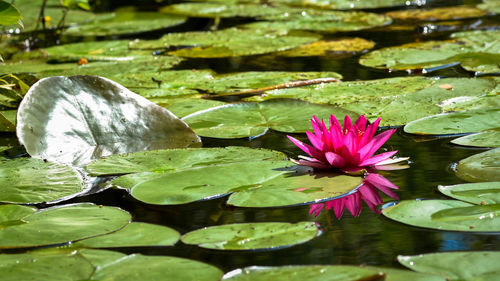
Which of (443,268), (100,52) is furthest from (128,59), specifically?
(443,268)

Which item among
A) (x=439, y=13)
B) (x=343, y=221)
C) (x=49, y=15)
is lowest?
(x=343, y=221)

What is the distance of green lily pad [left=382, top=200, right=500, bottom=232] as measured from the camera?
1.34 m

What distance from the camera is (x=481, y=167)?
66.0 inches

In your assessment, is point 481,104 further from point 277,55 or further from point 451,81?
point 277,55

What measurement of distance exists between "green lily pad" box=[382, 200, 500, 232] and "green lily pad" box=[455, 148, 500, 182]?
20cm

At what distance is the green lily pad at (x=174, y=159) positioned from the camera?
6.10 ft

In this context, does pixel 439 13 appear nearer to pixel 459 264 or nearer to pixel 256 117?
pixel 256 117

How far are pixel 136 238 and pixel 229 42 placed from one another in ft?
8.82

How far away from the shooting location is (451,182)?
5.39 feet

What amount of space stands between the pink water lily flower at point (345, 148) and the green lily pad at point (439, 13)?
308 centimetres

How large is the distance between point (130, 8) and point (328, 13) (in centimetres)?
201

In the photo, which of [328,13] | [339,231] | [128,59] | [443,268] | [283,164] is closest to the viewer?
[443,268]

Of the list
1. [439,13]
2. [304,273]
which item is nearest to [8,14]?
[304,273]

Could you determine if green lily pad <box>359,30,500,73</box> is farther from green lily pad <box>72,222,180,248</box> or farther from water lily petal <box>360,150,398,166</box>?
green lily pad <box>72,222,180,248</box>
